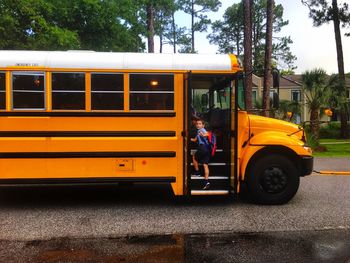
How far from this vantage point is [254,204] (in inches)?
307

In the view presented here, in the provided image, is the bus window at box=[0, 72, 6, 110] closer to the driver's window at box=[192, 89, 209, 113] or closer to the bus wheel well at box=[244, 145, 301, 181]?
the driver's window at box=[192, 89, 209, 113]

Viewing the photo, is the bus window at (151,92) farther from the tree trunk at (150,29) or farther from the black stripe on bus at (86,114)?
the tree trunk at (150,29)

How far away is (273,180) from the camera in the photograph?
7.66 metres

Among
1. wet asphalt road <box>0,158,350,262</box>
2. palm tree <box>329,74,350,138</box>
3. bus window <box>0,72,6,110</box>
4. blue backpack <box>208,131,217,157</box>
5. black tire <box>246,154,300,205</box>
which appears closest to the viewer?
wet asphalt road <box>0,158,350,262</box>

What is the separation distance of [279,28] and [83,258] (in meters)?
56.8

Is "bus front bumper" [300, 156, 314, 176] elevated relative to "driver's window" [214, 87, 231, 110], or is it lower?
lower

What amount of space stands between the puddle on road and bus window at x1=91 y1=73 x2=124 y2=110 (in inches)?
87.9

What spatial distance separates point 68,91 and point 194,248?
325 cm

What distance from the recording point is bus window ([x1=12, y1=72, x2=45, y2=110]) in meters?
7.06

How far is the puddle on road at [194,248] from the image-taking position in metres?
5.13

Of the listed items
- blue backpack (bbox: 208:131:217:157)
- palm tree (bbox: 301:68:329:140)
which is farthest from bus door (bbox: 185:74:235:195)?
palm tree (bbox: 301:68:329:140)

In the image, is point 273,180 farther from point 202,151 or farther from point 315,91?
point 315,91

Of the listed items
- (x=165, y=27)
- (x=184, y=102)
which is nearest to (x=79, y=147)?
(x=184, y=102)

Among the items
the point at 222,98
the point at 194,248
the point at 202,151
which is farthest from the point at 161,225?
the point at 222,98
